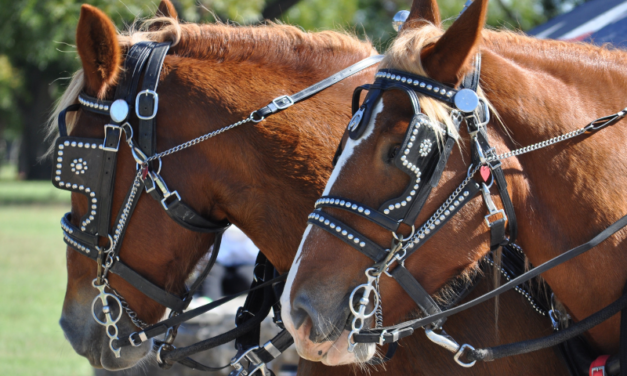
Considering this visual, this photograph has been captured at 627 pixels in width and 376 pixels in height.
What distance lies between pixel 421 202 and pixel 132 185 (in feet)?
3.94

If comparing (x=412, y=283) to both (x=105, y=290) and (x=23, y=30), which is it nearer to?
(x=105, y=290)

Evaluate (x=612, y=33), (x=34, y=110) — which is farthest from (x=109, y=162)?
(x=34, y=110)

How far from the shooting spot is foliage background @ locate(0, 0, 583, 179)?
8.70 m

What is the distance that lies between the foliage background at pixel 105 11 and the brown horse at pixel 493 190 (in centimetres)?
65

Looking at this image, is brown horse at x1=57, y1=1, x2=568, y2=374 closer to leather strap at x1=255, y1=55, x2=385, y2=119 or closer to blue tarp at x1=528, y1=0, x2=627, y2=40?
leather strap at x1=255, y1=55, x2=385, y2=119

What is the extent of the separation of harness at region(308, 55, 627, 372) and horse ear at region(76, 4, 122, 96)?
1083mm

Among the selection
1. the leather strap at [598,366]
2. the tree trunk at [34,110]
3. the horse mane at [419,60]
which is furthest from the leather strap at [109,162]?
the tree trunk at [34,110]

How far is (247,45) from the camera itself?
2.49 meters

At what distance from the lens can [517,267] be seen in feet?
7.41

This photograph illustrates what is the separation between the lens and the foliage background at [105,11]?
28.6 feet

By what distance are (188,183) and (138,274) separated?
17.6 inches

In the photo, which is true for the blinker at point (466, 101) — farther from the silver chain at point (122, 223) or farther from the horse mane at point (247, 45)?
the silver chain at point (122, 223)

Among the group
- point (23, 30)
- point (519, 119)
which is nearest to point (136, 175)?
point (519, 119)

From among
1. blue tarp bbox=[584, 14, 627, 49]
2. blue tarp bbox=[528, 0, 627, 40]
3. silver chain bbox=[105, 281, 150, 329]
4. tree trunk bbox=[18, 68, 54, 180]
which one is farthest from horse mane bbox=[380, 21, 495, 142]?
tree trunk bbox=[18, 68, 54, 180]
